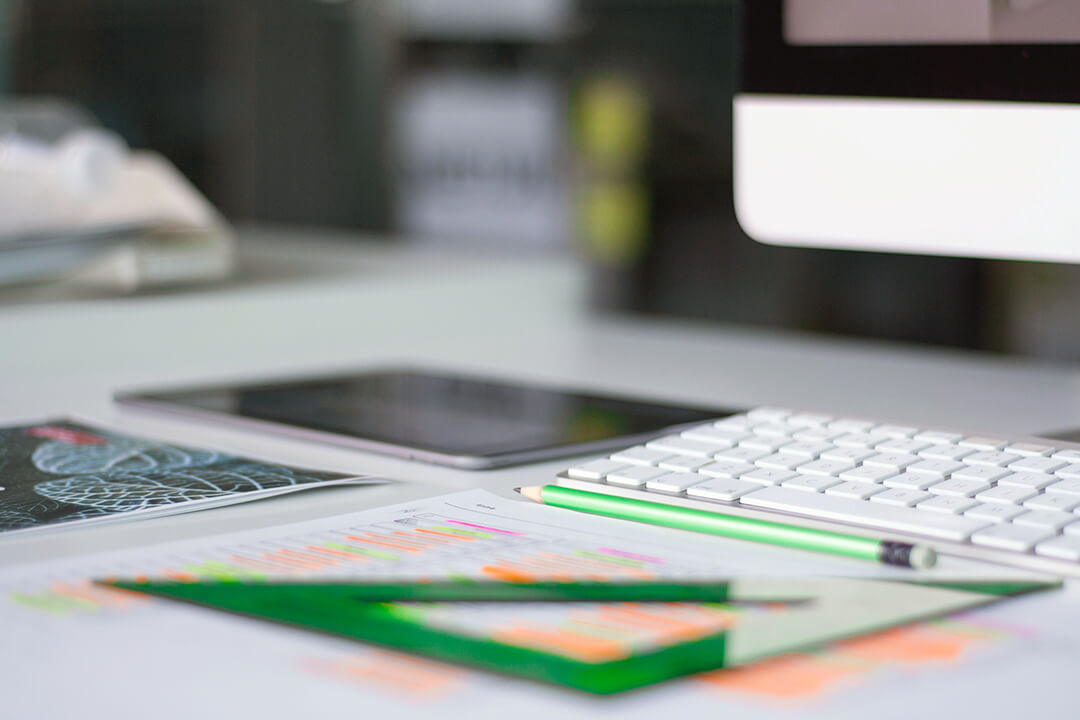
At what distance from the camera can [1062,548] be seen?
0.49 meters

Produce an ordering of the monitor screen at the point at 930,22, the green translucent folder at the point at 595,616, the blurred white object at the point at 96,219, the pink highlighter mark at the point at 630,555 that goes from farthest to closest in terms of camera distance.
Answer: the blurred white object at the point at 96,219 → the monitor screen at the point at 930,22 → the pink highlighter mark at the point at 630,555 → the green translucent folder at the point at 595,616

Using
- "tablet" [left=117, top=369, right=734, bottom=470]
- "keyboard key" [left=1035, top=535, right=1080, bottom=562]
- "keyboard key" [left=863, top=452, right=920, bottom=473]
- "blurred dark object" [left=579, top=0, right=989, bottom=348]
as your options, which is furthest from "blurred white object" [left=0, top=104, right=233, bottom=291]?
"keyboard key" [left=1035, top=535, right=1080, bottom=562]

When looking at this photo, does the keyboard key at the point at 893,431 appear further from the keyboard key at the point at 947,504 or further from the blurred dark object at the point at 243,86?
the blurred dark object at the point at 243,86

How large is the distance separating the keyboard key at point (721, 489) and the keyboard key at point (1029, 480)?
0.33 feet

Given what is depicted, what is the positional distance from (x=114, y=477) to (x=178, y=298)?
46 centimetres

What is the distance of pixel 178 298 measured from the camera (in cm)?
108

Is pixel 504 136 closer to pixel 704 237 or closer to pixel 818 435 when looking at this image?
pixel 704 237

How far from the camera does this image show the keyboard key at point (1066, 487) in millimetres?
537

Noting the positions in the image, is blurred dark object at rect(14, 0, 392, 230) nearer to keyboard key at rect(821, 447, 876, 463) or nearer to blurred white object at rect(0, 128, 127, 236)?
blurred white object at rect(0, 128, 127, 236)

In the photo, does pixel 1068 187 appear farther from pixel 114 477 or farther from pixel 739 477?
pixel 114 477

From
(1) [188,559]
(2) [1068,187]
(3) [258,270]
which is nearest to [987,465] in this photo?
(2) [1068,187]

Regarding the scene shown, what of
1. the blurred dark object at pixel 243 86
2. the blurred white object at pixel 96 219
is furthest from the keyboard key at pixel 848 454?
the blurred dark object at pixel 243 86

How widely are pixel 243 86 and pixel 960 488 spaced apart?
2.45 m

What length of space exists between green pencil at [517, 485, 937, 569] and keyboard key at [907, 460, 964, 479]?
8 centimetres
